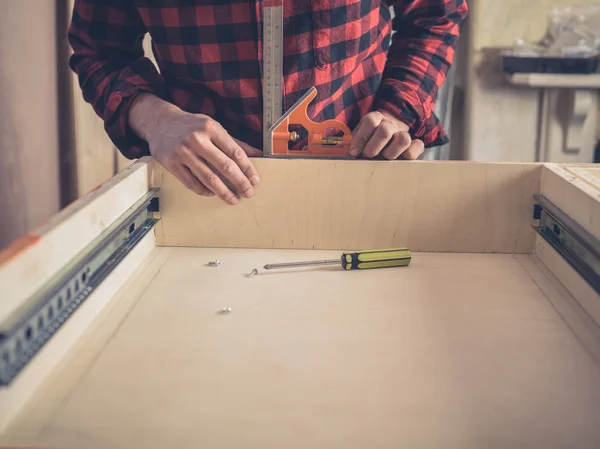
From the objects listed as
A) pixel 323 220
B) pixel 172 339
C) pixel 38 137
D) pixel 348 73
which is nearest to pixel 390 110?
pixel 348 73

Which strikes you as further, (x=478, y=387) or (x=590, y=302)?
(x=590, y=302)

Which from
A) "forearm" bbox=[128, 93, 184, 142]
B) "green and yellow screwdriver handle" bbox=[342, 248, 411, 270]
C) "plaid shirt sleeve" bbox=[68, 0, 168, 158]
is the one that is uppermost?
"plaid shirt sleeve" bbox=[68, 0, 168, 158]

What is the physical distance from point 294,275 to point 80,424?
44 centimetres

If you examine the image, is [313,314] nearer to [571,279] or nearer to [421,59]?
[571,279]

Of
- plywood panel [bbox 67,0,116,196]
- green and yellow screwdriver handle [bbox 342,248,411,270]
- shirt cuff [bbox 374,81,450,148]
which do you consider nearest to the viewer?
green and yellow screwdriver handle [bbox 342,248,411,270]

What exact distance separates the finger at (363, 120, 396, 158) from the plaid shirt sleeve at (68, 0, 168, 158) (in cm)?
46

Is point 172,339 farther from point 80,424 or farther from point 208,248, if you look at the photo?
point 208,248

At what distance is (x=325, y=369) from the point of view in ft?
2.13

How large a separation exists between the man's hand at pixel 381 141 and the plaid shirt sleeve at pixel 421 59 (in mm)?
198

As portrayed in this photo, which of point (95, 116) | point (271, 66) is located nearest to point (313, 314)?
point (271, 66)

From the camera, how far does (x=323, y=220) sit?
1.08 m

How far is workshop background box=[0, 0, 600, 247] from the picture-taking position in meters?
1.95

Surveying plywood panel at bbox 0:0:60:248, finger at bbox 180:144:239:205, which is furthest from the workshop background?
finger at bbox 180:144:239:205

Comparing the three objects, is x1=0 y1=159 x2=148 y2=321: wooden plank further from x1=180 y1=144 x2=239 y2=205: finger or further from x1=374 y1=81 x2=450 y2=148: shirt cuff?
x1=374 y1=81 x2=450 y2=148: shirt cuff
